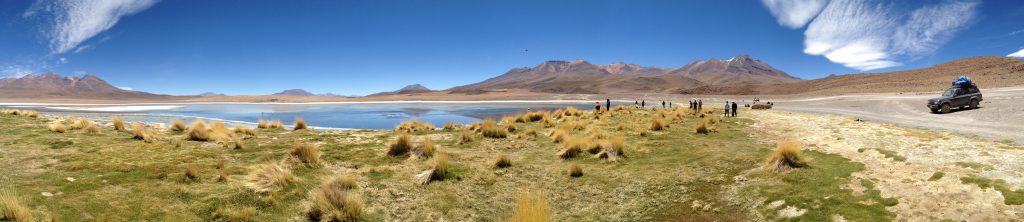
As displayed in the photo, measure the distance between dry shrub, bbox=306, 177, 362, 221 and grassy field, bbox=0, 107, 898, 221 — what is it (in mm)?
20

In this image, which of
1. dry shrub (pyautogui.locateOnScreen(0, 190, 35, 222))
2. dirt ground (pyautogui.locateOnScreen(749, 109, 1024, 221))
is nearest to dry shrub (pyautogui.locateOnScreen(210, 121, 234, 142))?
dry shrub (pyautogui.locateOnScreen(0, 190, 35, 222))

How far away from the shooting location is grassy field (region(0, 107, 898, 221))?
6.67m

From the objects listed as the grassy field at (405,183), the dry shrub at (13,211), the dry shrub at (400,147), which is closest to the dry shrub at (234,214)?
the grassy field at (405,183)

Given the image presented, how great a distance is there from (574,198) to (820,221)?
3.74 meters

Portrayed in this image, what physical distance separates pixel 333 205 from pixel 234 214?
4.19 feet

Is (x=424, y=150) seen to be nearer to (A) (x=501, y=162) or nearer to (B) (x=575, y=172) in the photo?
(A) (x=501, y=162)

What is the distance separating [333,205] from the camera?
6996 millimetres

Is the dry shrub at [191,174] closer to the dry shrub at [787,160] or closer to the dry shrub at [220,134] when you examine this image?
the dry shrub at [220,134]

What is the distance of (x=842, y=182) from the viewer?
7.66 meters

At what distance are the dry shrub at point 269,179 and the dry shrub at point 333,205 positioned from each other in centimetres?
74

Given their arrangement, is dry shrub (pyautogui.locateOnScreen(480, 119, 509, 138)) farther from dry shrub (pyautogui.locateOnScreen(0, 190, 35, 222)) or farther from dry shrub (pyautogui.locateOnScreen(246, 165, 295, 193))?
dry shrub (pyautogui.locateOnScreen(0, 190, 35, 222))

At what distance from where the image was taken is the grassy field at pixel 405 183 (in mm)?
6668

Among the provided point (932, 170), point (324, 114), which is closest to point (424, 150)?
point (932, 170)

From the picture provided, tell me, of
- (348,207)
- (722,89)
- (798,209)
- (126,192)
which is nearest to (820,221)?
(798,209)
